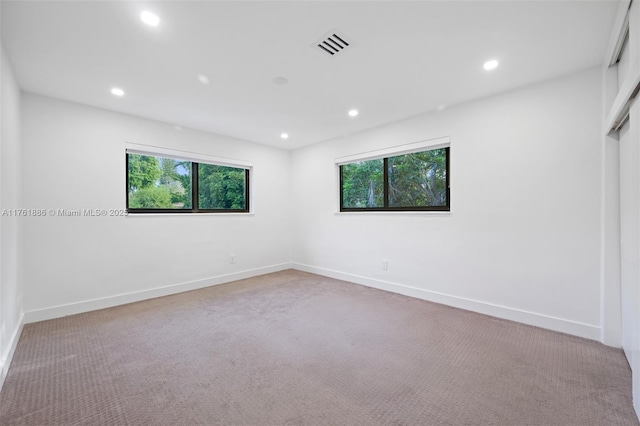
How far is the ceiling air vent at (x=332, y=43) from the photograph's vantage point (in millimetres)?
2104

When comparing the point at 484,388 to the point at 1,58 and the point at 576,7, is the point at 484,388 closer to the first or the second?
the point at 576,7

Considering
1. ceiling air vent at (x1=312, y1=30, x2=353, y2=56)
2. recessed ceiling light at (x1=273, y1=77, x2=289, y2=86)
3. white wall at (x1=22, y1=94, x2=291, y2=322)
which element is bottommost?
white wall at (x1=22, y1=94, x2=291, y2=322)

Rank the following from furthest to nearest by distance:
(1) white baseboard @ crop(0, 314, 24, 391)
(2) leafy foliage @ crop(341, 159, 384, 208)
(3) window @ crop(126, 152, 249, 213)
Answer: (2) leafy foliage @ crop(341, 159, 384, 208), (3) window @ crop(126, 152, 249, 213), (1) white baseboard @ crop(0, 314, 24, 391)

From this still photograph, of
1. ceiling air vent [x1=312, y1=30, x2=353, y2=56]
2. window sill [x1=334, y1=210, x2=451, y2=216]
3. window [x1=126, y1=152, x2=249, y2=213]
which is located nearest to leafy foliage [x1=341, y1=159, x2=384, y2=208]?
window sill [x1=334, y1=210, x2=451, y2=216]

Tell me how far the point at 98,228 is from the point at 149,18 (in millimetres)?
2658

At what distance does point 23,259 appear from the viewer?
9.60 ft

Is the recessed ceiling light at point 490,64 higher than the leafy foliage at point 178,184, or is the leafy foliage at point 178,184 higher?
the recessed ceiling light at point 490,64

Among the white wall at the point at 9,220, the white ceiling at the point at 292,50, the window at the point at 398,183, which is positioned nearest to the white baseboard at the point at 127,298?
the white wall at the point at 9,220

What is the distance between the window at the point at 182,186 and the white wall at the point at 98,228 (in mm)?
172

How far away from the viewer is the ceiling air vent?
6.90ft

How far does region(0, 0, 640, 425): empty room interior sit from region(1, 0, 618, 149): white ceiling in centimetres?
2

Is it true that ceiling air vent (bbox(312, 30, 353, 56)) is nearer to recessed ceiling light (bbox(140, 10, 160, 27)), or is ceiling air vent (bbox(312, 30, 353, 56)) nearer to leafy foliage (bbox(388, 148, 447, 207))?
recessed ceiling light (bbox(140, 10, 160, 27))

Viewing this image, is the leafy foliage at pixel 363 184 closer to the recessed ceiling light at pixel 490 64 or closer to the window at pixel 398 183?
the window at pixel 398 183

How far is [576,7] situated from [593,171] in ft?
4.80
